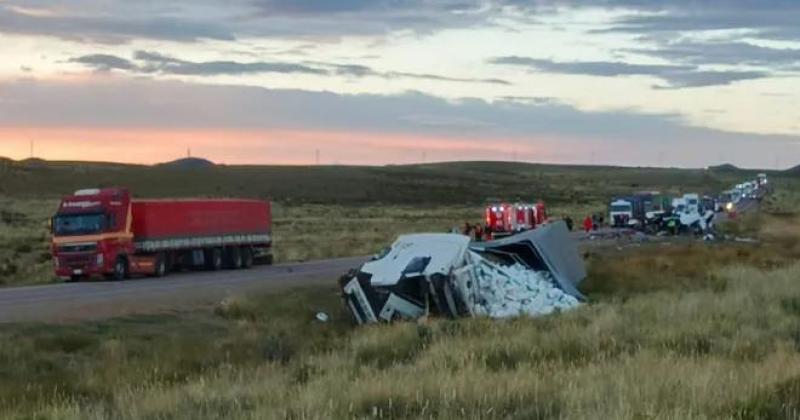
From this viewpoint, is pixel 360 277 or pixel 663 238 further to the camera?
pixel 663 238

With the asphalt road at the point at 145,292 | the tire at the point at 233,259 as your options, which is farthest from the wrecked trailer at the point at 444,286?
the tire at the point at 233,259

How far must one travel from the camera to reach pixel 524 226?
2352 inches

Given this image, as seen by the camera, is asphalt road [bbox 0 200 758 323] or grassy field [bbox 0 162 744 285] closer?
asphalt road [bbox 0 200 758 323]

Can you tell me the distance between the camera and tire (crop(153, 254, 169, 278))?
41.6m

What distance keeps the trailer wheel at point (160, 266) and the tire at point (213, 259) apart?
8.48 ft

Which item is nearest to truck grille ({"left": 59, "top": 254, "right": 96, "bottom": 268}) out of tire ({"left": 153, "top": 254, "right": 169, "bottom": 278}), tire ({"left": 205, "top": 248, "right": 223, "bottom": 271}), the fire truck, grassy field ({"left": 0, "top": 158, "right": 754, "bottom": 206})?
tire ({"left": 153, "top": 254, "right": 169, "bottom": 278})

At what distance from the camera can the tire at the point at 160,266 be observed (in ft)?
136

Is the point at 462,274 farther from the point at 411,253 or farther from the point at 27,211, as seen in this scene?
the point at 27,211

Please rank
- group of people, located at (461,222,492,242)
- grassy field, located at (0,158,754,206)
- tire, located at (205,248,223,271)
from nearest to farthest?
tire, located at (205,248,223,271) < group of people, located at (461,222,492,242) < grassy field, located at (0,158,754,206)

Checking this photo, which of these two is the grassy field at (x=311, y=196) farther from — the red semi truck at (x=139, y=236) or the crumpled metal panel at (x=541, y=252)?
the crumpled metal panel at (x=541, y=252)

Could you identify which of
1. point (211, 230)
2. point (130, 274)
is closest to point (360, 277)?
point (130, 274)

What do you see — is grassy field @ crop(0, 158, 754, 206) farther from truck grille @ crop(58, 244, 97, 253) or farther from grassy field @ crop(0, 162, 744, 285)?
truck grille @ crop(58, 244, 97, 253)

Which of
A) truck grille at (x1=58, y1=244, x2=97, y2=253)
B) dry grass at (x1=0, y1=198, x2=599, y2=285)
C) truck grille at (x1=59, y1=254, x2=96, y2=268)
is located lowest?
dry grass at (x1=0, y1=198, x2=599, y2=285)

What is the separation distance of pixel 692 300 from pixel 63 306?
44.5 ft
